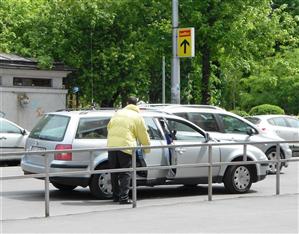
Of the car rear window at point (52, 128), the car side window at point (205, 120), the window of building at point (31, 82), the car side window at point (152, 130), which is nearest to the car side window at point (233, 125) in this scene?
the car side window at point (205, 120)

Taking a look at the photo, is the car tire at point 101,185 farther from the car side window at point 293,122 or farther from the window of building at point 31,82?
the window of building at point 31,82

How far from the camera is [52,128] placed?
518 inches

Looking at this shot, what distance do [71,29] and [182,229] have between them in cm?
2326

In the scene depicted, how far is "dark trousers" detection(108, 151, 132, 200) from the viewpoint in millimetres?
11469

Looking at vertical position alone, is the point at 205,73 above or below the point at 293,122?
above

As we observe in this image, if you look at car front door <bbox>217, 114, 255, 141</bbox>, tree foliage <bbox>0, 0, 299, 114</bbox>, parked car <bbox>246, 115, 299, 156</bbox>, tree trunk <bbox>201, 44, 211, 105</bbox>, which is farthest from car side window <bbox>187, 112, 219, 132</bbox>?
tree trunk <bbox>201, 44, 211, 105</bbox>

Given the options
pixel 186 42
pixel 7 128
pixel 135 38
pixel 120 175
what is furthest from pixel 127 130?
pixel 135 38

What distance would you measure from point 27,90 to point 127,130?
15658 millimetres

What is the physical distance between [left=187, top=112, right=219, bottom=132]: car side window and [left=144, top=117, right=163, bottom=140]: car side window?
3.45m

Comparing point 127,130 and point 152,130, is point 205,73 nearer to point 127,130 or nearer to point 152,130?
point 152,130

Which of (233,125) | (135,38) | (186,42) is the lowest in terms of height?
(233,125)

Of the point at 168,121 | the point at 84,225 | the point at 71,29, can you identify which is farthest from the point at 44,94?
the point at 84,225

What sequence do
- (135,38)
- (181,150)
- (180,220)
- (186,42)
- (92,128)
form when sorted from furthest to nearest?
1. (135,38)
2. (186,42)
3. (92,128)
4. (181,150)
5. (180,220)

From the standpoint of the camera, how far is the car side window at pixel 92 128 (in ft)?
42.2
